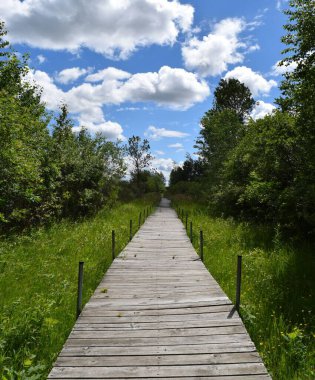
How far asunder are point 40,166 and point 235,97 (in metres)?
33.7

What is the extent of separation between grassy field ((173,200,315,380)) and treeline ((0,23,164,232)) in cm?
686

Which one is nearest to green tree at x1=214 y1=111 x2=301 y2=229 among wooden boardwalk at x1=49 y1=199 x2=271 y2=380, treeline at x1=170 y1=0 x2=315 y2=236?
treeline at x1=170 y1=0 x2=315 y2=236

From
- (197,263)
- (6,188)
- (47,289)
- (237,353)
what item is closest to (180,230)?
(197,263)

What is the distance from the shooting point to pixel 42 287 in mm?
7648

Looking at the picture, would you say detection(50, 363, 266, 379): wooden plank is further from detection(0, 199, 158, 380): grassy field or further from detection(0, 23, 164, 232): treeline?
detection(0, 23, 164, 232): treeline

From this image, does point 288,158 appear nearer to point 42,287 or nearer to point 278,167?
point 278,167

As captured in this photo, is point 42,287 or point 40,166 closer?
point 42,287

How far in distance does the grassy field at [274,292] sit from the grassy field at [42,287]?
3130 millimetres

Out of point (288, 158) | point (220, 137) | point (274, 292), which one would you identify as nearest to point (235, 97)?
point (220, 137)

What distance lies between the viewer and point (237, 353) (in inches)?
177

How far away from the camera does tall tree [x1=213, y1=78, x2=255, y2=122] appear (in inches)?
1693

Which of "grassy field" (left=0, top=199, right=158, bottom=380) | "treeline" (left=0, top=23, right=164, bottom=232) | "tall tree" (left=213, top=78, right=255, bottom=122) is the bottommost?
"grassy field" (left=0, top=199, right=158, bottom=380)

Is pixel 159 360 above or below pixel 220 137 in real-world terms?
below

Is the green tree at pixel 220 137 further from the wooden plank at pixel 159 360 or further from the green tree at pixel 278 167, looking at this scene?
the wooden plank at pixel 159 360
